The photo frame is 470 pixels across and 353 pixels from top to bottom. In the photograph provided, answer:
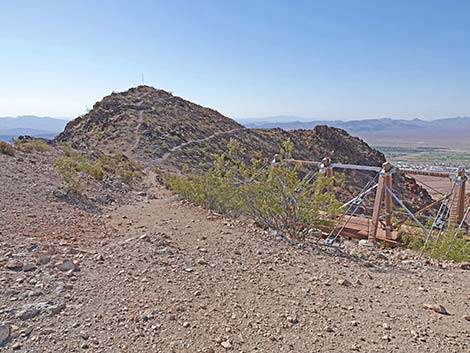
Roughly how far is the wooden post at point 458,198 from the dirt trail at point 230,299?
2104 mm

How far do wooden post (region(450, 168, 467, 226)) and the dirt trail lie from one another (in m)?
2.10

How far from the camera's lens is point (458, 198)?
6.89 metres

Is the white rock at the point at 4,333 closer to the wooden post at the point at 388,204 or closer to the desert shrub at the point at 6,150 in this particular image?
the wooden post at the point at 388,204

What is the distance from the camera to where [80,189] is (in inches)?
351

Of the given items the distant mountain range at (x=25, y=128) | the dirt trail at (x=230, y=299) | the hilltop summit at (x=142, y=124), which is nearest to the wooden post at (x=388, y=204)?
the dirt trail at (x=230, y=299)

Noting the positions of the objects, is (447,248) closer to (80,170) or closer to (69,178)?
(69,178)

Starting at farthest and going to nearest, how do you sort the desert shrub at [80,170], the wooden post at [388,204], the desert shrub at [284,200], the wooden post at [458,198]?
the desert shrub at [80,170]
the wooden post at [388,204]
the wooden post at [458,198]
the desert shrub at [284,200]

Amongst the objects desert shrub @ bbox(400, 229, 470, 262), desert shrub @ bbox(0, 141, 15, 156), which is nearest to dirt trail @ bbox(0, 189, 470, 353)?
desert shrub @ bbox(400, 229, 470, 262)

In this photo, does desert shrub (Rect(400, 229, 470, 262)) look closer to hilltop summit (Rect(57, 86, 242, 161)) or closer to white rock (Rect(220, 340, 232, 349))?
white rock (Rect(220, 340, 232, 349))

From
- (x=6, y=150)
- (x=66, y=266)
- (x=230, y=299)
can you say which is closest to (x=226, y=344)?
(x=230, y=299)

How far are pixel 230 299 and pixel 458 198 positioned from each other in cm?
510

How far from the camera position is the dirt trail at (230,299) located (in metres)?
3.04

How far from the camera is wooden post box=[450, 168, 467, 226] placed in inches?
264

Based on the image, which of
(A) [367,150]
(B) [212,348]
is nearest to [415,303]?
(B) [212,348]
